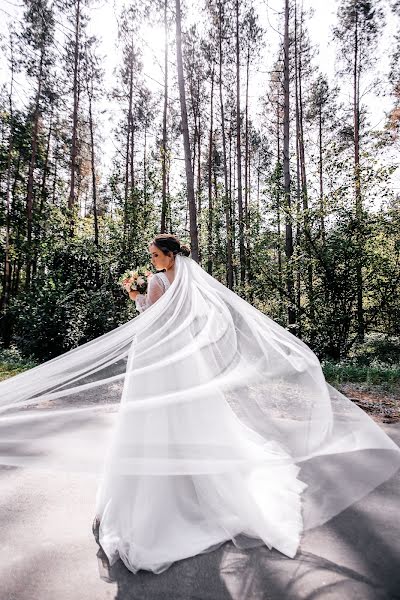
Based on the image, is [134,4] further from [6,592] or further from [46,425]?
[6,592]

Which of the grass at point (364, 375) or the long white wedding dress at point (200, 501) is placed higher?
the long white wedding dress at point (200, 501)

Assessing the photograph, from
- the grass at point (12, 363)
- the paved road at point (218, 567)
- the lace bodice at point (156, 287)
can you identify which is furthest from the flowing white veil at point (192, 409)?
the grass at point (12, 363)

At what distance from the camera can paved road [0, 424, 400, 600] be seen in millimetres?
1739

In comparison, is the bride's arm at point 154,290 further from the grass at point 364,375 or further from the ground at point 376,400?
the grass at point 364,375

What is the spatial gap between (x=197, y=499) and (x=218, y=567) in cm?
43

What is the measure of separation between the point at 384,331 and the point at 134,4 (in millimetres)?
11353

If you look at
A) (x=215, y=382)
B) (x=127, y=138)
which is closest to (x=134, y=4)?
(x=127, y=138)

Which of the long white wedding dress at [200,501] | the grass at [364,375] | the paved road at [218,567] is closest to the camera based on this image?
the paved road at [218,567]

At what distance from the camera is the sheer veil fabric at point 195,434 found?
6.85ft

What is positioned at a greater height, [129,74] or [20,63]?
[129,74]

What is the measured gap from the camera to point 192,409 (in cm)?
241

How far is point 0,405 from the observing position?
7.70ft

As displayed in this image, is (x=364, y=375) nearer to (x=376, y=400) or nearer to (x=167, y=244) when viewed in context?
(x=376, y=400)

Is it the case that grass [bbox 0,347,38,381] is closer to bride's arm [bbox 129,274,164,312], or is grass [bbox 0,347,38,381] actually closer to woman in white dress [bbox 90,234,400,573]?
bride's arm [bbox 129,274,164,312]
